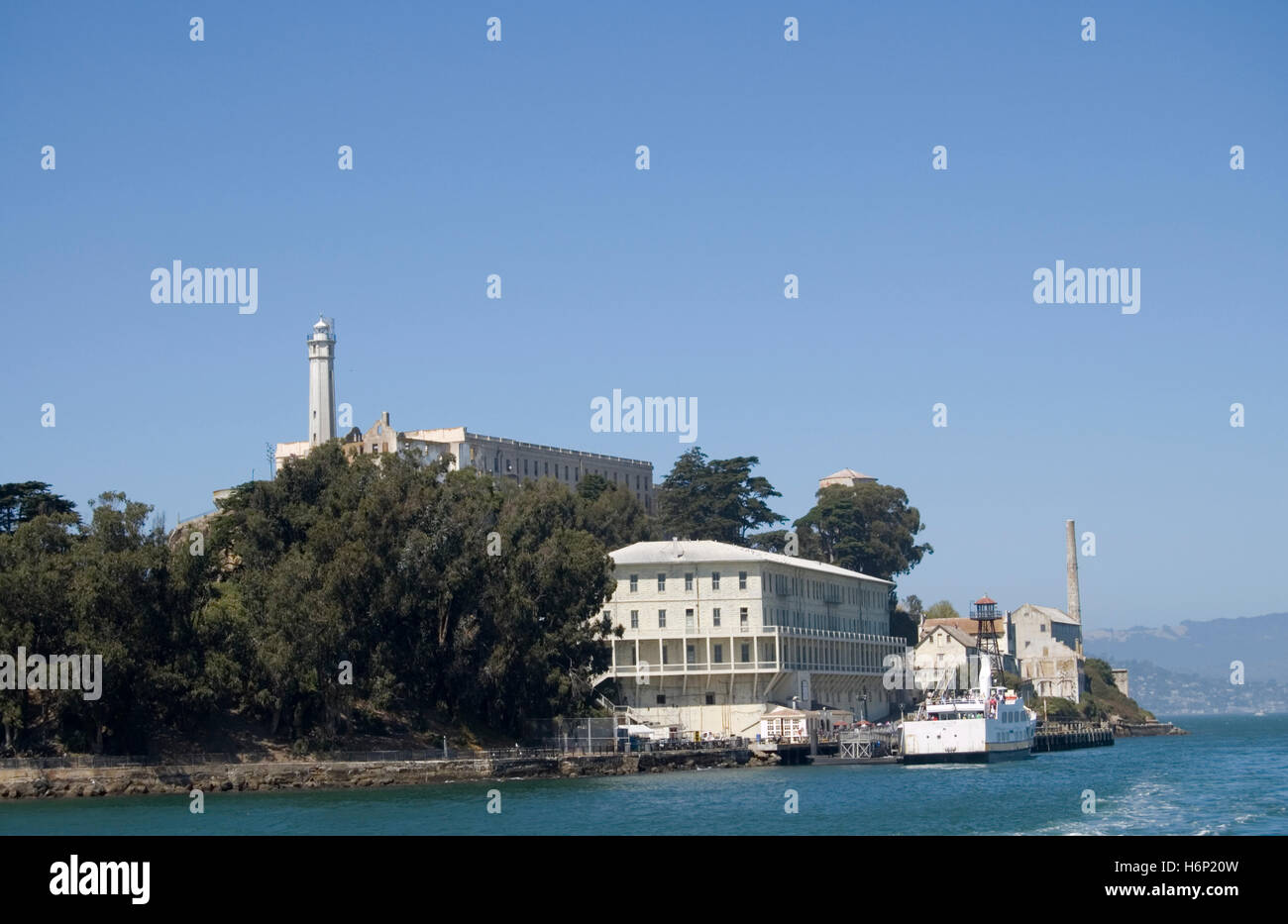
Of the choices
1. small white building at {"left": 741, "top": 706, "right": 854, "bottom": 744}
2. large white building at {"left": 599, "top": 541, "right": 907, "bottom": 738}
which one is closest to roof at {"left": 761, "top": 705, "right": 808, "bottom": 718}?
small white building at {"left": 741, "top": 706, "right": 854, "bottom": 744}

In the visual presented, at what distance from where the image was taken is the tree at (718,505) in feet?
411

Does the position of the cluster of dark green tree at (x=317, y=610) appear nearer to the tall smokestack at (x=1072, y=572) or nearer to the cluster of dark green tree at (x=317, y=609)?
the cluster of dark green tree at (x=317, y=609)

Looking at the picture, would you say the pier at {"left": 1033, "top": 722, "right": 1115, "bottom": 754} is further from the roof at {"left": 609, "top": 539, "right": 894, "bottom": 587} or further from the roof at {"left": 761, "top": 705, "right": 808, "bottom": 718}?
the roof at {"left": 609, "top": 539, "right": 894, "bottom": 587}

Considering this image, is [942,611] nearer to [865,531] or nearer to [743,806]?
[865,531]

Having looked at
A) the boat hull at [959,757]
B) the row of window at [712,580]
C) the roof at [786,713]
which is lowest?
the boat hull at [959,757]

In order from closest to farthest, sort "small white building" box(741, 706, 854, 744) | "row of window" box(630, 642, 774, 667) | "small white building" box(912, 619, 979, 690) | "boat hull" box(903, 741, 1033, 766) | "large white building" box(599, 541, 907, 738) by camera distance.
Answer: "boat hull" box(903, 741, 1033, 766) < "small white building" box(741, 706, 854, 744) < "large white building" box(599, 541, 907, 738) < "row of window" box(630, 642, 774, 667) < "small white building" box(912, 619, 979, 690)

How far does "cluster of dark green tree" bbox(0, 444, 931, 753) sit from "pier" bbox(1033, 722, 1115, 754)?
120 feet

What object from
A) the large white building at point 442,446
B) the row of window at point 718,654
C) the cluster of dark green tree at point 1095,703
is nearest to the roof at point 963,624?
the cluster of dark green tree at point 1095,703

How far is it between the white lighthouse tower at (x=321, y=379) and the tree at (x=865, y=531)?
3816cm

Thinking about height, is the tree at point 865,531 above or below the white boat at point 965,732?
above

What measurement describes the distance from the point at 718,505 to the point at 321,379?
31647mm

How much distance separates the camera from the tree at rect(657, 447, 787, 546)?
125 meters

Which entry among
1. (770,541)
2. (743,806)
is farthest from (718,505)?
(743,806)
